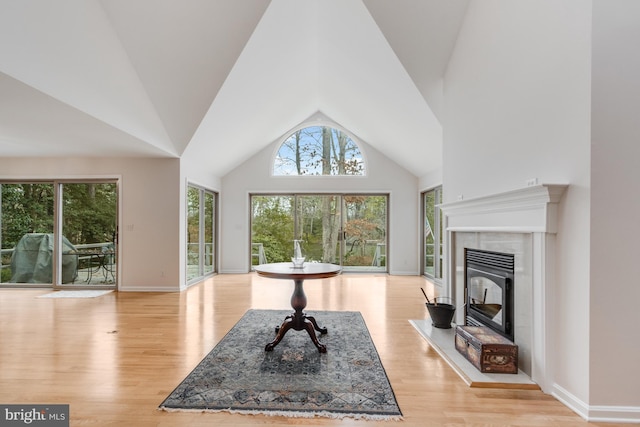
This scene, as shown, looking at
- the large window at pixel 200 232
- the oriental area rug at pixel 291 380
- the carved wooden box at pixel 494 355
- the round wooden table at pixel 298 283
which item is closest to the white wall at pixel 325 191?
the large window at pixel 200 232

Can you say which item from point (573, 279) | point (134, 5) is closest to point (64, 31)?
point (134, 5)

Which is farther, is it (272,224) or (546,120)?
(272,224)

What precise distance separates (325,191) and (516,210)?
5.27 metres

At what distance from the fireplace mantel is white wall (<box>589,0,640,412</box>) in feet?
0.95

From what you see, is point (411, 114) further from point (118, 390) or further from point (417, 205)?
point (118, 390)

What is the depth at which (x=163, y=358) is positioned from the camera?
2857 millimetres

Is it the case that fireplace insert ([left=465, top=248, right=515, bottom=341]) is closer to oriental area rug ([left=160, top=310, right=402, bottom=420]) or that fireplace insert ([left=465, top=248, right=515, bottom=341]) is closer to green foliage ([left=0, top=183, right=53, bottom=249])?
oriental area rug ([left=160, top=310, right=402, bottom=420])

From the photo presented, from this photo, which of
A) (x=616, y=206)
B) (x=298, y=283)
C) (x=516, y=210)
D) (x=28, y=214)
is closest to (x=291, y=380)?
(x=298, y=283)

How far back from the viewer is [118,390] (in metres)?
2.32

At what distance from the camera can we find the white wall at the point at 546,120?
6.72 feet

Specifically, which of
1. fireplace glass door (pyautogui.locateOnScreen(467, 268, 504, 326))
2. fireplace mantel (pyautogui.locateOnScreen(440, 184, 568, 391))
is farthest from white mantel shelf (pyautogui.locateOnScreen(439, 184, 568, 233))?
fireplace glass door (pyautogui.locateOnScreen(467, 268, 504, 326))

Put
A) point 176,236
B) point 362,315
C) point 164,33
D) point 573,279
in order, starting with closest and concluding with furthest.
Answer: point 573,279 < point 164,33 < point 362,315 < point 176,236

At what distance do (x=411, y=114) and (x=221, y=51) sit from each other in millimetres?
2754

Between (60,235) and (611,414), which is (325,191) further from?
(611,414)
